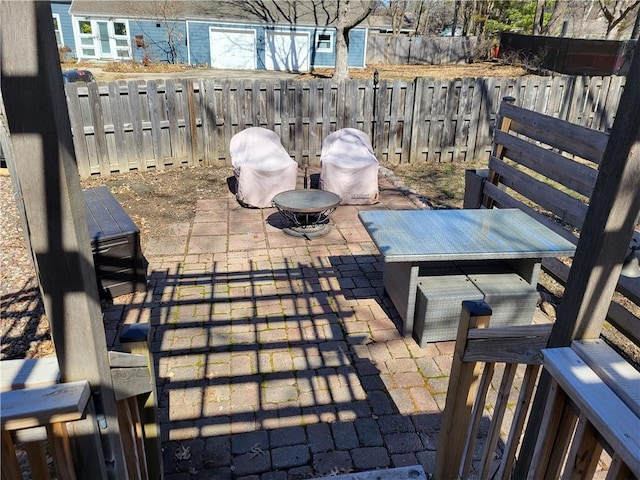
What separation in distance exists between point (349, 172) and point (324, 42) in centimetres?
1800

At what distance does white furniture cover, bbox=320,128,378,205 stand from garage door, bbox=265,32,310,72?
17.0m

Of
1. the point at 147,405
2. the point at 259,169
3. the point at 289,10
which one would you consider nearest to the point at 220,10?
the point at 289,10

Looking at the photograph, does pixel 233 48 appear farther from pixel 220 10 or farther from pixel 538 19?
pixel 538 19

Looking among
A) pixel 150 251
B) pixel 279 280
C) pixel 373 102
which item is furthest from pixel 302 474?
pixel 373 102

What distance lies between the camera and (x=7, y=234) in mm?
5867

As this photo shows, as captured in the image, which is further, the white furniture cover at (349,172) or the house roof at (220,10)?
the house roof at (220,10)

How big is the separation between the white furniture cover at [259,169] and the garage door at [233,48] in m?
16.8

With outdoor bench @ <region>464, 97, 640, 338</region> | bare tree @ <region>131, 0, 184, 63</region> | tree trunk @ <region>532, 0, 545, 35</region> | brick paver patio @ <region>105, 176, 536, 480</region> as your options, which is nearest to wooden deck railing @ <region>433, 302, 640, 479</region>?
brick paver patio @ <region>105, 176, 536, 480</region>

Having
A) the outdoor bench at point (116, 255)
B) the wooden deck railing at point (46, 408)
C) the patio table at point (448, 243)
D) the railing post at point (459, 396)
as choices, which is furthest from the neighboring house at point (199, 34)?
the wooden deck railing at point (46, 408)

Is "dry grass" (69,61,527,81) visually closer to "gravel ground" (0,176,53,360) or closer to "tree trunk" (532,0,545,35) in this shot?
"tree trunk" (532,0,545,35)

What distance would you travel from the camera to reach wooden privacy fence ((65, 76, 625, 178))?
7891mm

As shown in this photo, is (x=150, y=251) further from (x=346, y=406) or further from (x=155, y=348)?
(x=346, y=406)

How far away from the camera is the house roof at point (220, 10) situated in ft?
70.2

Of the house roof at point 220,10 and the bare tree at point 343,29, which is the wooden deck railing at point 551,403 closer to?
the bare tree at point 343,29
